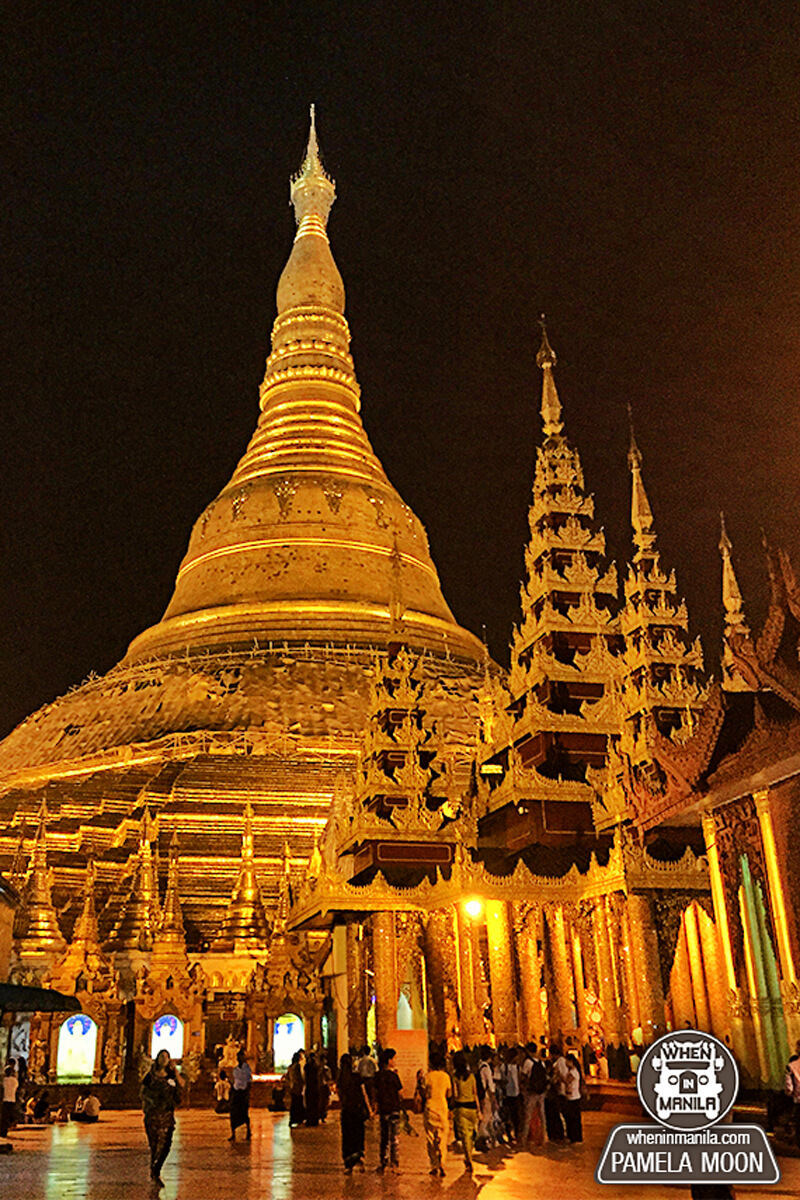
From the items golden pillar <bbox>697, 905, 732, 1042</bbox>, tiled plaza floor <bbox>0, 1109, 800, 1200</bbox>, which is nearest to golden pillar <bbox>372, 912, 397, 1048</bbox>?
tiled plaza floor <bbox>0, 1109, 800, 1200</bbox>

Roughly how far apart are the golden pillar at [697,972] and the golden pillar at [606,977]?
0.95 m

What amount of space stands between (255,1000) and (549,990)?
6.93m

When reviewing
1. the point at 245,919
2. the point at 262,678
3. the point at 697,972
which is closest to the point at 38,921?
the point at 245,919

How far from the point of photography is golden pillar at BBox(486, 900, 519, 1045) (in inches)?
603

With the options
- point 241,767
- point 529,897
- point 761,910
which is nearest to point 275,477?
point 241,767

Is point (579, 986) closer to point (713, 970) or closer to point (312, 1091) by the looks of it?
point (713, 970)

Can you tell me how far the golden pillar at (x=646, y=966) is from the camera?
13.7 m

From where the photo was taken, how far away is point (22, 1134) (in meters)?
15.1

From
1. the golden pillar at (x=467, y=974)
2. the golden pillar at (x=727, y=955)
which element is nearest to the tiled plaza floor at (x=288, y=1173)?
the golden pillar at (x=727, y=955)

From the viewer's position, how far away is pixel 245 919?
2289 cm

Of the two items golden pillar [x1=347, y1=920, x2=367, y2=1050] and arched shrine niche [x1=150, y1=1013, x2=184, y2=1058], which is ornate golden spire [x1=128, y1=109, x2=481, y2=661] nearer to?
arched shrine niche [x1=150, y1=1013, x2=184, y2=1058]

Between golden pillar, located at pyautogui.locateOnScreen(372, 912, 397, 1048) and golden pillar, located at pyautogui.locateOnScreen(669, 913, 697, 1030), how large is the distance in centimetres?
359

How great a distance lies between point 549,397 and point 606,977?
36.2 ft

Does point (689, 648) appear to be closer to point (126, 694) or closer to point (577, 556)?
point (577, 556)
